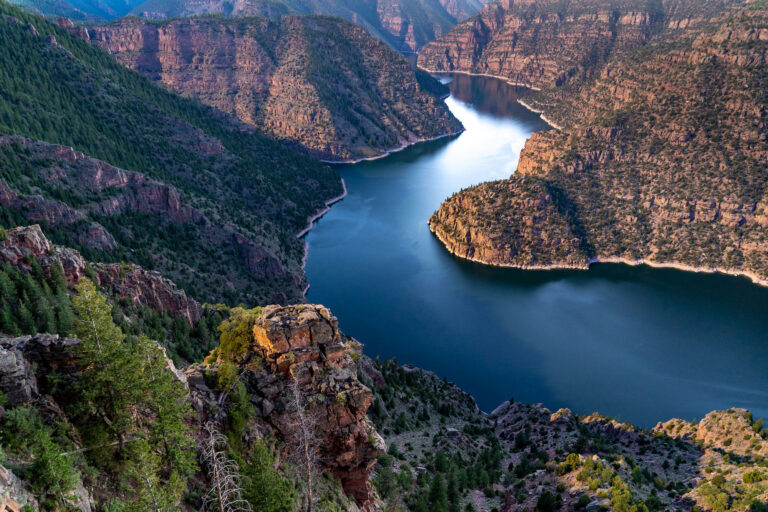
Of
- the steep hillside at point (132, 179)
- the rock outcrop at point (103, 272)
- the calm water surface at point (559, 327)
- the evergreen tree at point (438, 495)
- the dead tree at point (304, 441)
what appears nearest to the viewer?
the dead tree at point (304, 441)

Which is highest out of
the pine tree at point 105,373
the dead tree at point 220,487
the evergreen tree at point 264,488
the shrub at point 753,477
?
the pine tree at point 105,373

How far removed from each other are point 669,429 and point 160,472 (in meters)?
75.5

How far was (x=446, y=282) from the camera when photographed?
13750 cm

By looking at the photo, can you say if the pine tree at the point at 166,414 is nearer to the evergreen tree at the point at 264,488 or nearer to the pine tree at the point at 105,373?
the pine tree at the point at 105,373

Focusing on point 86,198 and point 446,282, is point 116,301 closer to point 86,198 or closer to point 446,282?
point 86,198

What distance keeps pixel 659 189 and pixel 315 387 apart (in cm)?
15573

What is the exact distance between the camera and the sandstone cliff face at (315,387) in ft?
110

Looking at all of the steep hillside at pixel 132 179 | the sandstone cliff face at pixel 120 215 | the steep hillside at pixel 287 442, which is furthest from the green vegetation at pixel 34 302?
the steep hillside at pixel 132 179

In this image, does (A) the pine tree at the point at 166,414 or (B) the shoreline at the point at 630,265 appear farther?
(B) the shoreline at the point at 630,265

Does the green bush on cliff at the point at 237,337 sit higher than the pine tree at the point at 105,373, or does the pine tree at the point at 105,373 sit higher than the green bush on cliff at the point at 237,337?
the pine tree at the point at 105,373

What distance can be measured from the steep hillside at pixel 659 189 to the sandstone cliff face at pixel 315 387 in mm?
119165

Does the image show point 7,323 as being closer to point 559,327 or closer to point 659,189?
point 559,327

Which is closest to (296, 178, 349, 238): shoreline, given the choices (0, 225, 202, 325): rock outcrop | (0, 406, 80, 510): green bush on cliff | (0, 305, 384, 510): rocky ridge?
(0, 225, 202, 325): rock outcrop

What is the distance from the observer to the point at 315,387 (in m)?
34.7
